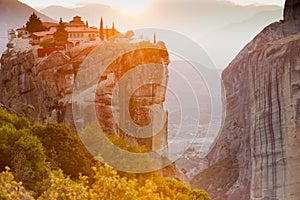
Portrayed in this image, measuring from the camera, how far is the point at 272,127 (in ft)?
128

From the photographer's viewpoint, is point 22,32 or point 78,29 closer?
point 78,29

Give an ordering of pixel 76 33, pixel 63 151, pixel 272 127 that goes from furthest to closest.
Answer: pixel 76 33 → pixel 272 127 → pixel 63 151

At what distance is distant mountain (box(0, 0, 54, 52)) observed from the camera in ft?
170

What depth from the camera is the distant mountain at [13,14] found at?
170 feet

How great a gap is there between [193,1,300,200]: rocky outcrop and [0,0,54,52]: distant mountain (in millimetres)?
20438

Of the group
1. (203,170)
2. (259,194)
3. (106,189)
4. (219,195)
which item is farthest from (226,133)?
(106,189)

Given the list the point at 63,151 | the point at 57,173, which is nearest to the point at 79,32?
the point at 63,151

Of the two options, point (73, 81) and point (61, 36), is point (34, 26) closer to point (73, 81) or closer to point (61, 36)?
point (61, 36)

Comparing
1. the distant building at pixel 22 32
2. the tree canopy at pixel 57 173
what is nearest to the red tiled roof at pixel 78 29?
the distant building at pixel 22 32

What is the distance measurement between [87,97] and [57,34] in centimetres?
1036

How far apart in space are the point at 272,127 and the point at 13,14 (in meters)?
29.0

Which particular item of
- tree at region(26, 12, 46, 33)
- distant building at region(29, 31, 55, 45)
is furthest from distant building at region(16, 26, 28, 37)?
distant building at region(29, 31, 55, 45)

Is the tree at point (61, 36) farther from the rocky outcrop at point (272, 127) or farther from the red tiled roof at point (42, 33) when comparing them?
the rocky outcrop at point (272, 127)

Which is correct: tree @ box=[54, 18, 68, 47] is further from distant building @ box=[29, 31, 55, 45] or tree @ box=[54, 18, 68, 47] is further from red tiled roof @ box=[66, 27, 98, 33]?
red tiled roof @ box=[66, 27, 98, 33]
